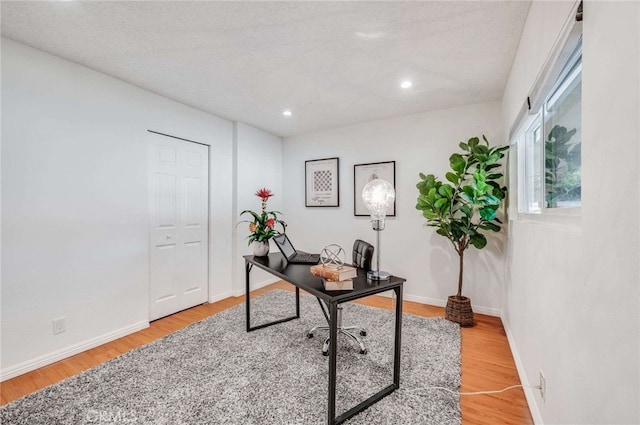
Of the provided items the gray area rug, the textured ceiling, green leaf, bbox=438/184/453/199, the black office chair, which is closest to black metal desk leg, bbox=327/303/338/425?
the gray area rug

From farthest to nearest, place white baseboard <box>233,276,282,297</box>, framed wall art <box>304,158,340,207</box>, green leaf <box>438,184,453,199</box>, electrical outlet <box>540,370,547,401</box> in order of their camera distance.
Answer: framed wall art <box>304,158,340,207</box>, white baseboard <box>233,276,282,297</box>, green leaf <box>438,184,453,199</box>, electrical outlet <box>540,370,547,401</box>

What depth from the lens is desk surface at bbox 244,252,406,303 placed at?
5.16 ft

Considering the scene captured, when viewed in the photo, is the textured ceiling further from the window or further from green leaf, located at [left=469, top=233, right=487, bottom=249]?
green leaf, located at [left=469, top=233, right=487, bottom=249]

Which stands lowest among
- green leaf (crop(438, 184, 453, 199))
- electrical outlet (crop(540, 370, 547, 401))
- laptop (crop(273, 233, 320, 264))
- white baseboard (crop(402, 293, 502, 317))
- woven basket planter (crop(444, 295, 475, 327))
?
white baseboard (crop(402, 293, 502, 317))

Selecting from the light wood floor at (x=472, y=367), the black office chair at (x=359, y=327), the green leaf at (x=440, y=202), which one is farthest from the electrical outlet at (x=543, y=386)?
the green leaf at (x=440, y=202)

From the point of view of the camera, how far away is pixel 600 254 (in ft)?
2.90

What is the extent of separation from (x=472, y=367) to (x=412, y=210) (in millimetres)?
1951

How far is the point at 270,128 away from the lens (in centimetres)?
434

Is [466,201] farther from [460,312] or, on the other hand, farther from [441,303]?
[441,303]

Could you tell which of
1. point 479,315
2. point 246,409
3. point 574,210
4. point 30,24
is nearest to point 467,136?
point 479,315

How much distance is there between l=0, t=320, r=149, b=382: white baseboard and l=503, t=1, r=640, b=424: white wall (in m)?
3.30

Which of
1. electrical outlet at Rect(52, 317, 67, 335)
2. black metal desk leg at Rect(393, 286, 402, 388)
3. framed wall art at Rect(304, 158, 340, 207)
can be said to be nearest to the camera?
black metal desk leg at Rect(393, 286, 402, 388)

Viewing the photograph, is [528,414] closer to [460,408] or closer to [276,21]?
[460,408]

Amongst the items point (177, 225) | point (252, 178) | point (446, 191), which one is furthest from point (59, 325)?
point (446, 191)
